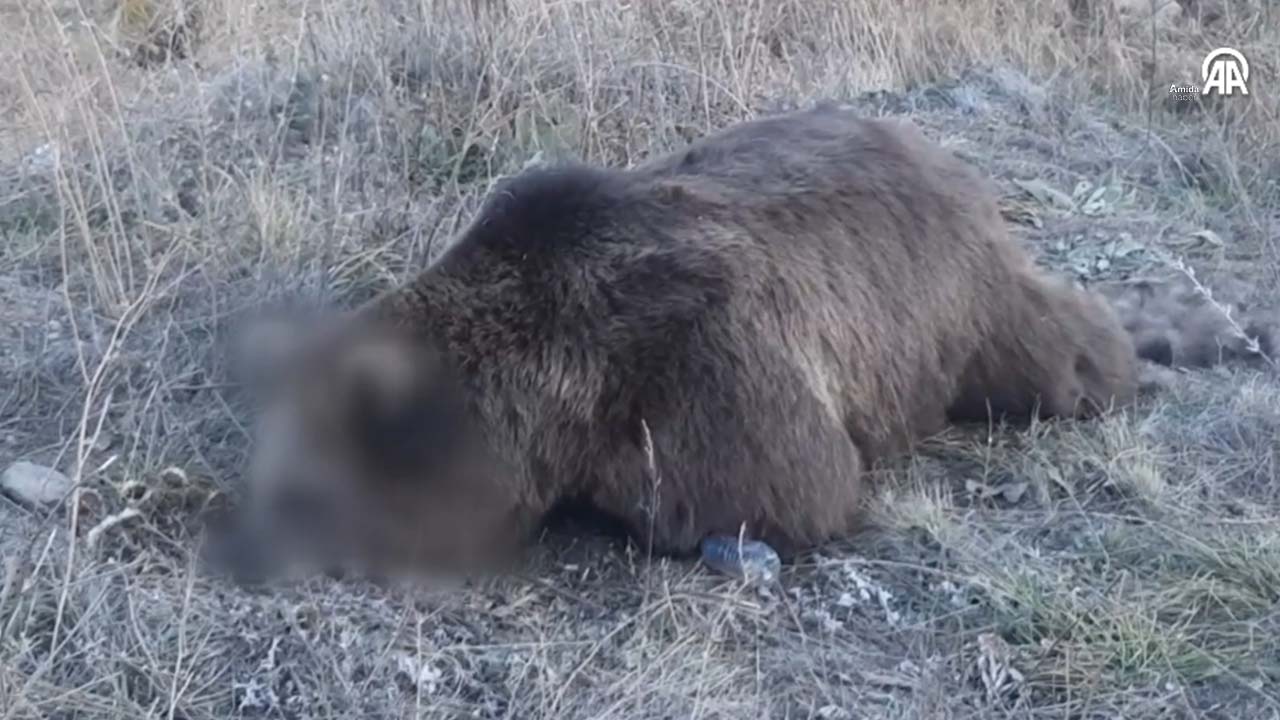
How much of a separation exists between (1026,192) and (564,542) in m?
3.24

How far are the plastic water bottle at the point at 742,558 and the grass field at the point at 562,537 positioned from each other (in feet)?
0.15

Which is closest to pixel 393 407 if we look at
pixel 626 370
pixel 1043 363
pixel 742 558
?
pixel 626 370

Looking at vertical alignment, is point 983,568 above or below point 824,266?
below

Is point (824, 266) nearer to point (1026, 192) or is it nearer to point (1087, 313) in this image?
point (1087, 313)

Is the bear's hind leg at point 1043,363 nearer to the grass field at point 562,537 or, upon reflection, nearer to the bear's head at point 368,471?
the grass field at point 562,537

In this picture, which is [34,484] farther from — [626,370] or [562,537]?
[626,370]

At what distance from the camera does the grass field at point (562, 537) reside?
3709mm

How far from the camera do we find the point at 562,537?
167 inches

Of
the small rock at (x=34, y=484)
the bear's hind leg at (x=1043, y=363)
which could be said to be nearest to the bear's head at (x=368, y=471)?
the small rock at (x=34, y=484)

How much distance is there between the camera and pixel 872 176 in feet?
15.0

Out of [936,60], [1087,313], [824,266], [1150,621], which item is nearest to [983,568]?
[1150,621]

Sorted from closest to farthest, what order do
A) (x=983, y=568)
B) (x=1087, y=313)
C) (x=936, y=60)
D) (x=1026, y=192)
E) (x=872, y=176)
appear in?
(x=983, y=568) → (x=872, y=176) → (x=1087, y=313) → (x=1026, y=192) → (x=936, y=60)

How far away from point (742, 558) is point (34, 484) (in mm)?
1736

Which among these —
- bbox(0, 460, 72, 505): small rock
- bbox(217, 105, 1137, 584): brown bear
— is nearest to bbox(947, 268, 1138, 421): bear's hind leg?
bbox(217, 105, 1137, 584): brown bear
